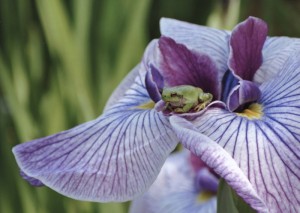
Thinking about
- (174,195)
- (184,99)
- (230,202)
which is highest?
(184,99)

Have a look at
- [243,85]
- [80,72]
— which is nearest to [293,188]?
[243,85]

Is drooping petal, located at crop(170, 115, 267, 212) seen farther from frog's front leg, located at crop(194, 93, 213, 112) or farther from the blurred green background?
the blurred green background

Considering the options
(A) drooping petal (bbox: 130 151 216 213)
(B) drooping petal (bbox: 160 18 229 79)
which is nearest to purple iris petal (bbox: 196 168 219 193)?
(A) drooping petal (bbox: 130 151 216 213)

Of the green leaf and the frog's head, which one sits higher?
the frog's head

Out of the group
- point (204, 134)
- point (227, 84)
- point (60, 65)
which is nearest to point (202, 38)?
point (227, 84)

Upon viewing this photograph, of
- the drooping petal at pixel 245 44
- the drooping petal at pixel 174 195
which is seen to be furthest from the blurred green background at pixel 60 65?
the drooping petal at pixel 245 44

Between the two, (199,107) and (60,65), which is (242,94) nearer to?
(199,107)

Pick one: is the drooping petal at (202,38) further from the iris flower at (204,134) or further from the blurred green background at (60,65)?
the blurred green background at (60,65)

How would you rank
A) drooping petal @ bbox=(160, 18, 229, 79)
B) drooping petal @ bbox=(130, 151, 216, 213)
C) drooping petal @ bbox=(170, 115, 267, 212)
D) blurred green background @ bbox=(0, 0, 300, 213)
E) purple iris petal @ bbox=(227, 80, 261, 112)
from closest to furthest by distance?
drooping petal @ bbox=(170, 115, 267, 212)
purple iris petal @ bbox=(227, 80, 261, 112)
drooping petal @ bbox=(160, 18, 229, 79)
drooping petal @ bbox=(130, 151, 216, 213)
blurred green background @ bbox=(0, 0, 300, 213)
